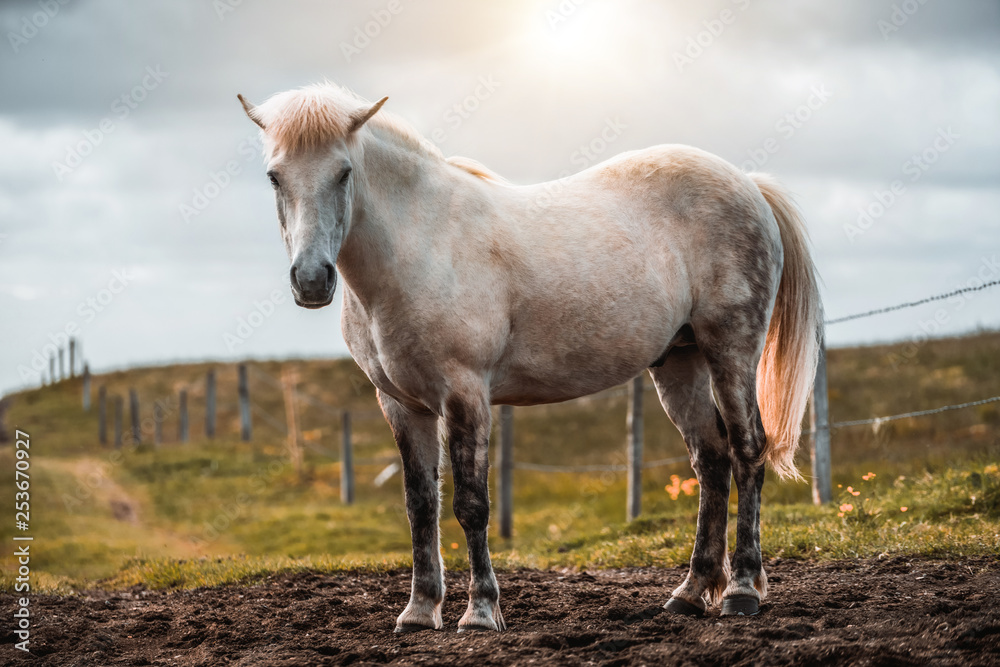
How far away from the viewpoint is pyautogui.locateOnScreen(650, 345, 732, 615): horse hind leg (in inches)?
184

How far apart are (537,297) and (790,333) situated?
1.85 meters

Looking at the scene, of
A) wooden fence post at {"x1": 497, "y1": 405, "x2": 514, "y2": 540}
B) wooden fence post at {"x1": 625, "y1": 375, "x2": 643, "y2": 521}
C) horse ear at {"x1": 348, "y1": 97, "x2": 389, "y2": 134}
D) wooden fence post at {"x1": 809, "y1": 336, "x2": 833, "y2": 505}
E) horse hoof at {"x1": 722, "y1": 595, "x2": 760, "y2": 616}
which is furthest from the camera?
wooden fence post at {"x1": 497, "y1": 405, "x2": 514, "y2": 540}

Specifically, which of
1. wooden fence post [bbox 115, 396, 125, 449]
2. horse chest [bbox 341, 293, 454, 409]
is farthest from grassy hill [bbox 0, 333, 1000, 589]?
horse chest [bbox 341, 293, 454, 409]

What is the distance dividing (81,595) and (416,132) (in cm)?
420

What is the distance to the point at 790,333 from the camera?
5207 millimetres

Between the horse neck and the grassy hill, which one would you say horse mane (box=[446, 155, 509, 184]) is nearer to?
the horse neck

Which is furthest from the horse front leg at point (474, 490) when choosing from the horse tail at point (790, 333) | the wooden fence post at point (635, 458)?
the wooden fence post at point (635, 458)

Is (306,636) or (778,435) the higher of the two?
(778,435)

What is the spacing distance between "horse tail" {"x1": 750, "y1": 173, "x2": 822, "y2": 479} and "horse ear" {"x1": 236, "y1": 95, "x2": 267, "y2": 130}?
309cm

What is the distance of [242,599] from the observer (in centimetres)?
545

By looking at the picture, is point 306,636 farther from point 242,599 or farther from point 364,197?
point 364,197

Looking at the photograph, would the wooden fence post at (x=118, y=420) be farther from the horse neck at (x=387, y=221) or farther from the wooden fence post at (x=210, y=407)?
the horse neck at (x=387, y=221)

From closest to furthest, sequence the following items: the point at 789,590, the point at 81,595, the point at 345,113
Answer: the point at 345,113 < the point at 789,590 < the point at 81,595

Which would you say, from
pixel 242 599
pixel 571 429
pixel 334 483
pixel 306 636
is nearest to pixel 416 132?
pixel 306 636
